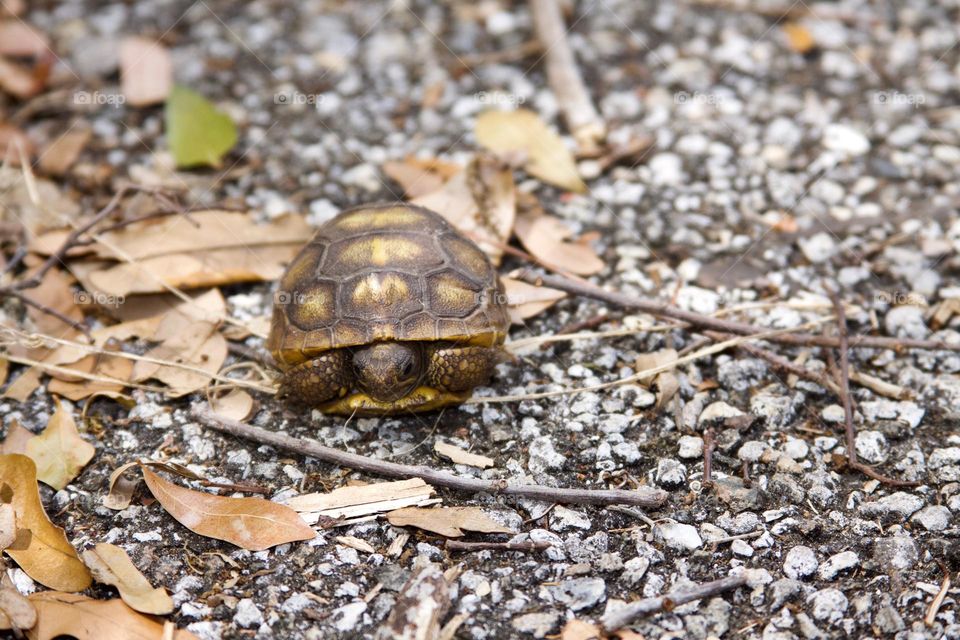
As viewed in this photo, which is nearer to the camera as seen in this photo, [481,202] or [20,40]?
[481,202]

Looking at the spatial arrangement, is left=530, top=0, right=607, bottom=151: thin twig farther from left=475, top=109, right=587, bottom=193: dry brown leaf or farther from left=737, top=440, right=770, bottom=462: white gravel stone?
left=737, top=440, right=770, bottom=462: white gravel stone

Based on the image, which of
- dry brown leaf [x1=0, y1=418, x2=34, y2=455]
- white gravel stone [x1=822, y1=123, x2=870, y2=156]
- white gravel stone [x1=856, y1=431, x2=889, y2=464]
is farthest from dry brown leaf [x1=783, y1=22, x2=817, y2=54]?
dry brown leaf [x1=0, y1=418, x2=34, y2=455]

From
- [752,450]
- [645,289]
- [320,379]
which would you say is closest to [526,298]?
[645,289]

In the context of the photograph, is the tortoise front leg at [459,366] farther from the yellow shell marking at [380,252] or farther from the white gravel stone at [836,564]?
the white gravel stone at [836,564]

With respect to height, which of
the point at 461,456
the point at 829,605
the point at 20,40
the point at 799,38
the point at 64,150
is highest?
the point at 20,40

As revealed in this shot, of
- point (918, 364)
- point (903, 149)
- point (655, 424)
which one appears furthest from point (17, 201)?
point (903, 149)

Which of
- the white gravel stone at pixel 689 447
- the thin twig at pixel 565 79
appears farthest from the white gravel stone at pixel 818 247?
the white gravel stone at pixel 689 447

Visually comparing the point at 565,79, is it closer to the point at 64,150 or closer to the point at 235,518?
the point at 64,150

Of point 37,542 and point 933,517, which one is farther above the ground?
point 37,542
